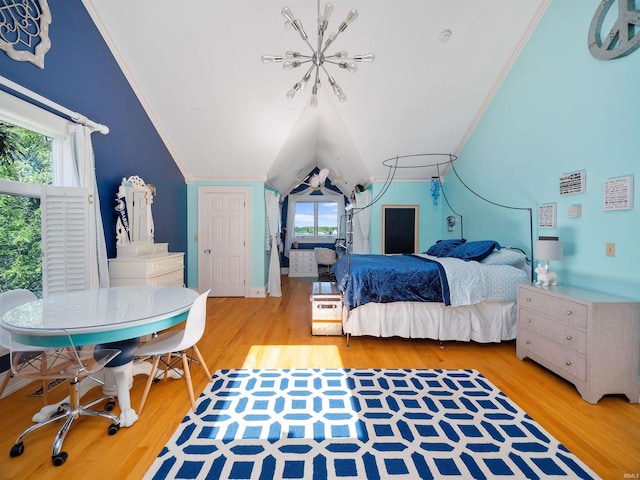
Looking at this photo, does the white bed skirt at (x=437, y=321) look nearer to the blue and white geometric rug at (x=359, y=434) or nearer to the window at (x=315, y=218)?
the blue and white geometric rug at (x=359, y=434)

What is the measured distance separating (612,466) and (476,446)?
65cm

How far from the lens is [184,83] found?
368 cm

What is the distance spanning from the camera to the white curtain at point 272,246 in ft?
17.7

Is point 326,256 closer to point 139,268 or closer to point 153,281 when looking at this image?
point 153,281

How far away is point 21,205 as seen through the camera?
237 cm

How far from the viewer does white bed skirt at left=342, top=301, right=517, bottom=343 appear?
305 cm

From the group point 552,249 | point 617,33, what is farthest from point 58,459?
point 617,33

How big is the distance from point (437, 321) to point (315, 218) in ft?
17.6

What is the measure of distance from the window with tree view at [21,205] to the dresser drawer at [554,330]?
4380mm

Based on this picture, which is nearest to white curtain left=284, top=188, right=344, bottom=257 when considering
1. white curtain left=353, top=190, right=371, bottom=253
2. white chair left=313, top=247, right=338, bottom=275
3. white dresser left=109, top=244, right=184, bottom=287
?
white chair left=313, top=247, right=338, bottom=275

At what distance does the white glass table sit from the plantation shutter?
1.70 feet

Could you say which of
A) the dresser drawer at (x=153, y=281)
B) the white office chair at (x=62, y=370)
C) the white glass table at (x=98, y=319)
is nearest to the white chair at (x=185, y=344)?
the white glass table at (x=98, y=319)

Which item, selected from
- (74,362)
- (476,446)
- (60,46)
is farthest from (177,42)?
(476,446)

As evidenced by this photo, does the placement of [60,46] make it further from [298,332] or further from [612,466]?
[612,466]
